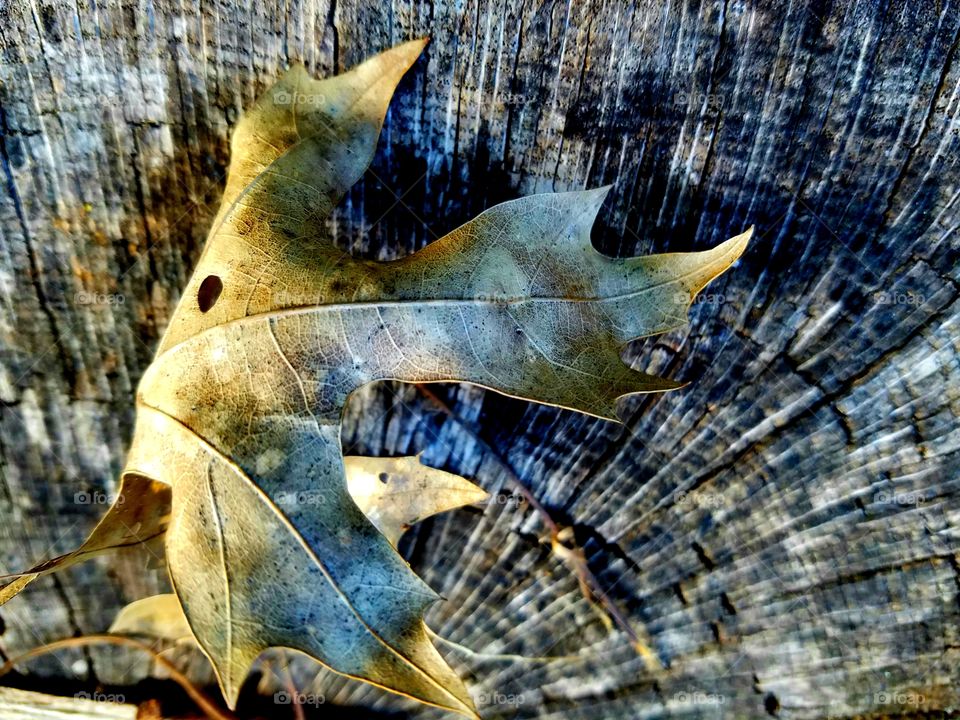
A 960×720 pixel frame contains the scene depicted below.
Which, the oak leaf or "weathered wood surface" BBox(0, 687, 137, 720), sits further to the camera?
"weathered wood surface" BBox(0, 687, 137, 720)

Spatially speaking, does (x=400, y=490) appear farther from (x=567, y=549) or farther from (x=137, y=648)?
(x=137, y=648)

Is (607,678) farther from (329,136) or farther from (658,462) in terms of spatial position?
(329,136)

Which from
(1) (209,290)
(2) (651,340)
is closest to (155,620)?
(1) (209,290)

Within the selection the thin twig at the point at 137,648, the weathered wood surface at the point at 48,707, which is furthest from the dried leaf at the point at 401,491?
the weathered wood surface at the point at 48,707

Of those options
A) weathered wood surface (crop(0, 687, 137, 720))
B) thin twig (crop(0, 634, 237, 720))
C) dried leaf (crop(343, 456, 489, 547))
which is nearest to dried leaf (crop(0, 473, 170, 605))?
dried leaf (crop(343, 456, 489, 547))

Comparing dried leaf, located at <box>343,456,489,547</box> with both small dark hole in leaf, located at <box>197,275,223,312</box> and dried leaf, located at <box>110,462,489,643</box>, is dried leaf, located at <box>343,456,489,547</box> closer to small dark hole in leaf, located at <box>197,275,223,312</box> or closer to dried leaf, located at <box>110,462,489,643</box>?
A: dried leaf, located at <box>110,462,489,643</box>
